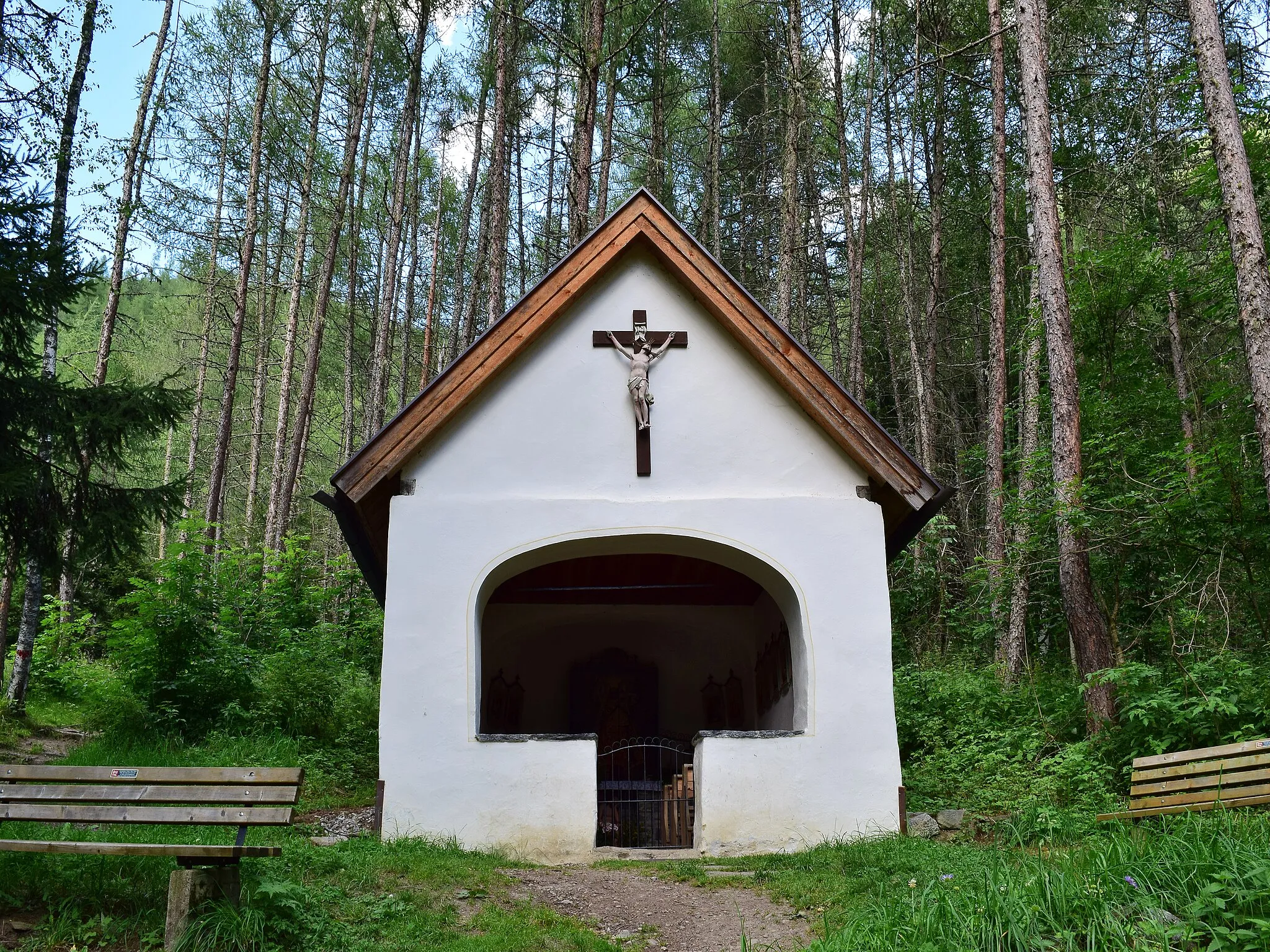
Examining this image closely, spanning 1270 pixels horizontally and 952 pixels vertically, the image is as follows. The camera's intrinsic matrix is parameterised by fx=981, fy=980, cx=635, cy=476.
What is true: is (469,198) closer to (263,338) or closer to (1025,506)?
(263,338)

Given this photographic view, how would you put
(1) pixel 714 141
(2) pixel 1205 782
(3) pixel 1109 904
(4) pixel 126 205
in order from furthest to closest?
(1) pixel 714 141, (4) pixel 126 205, (2) pixel 1205 782, (3) pixel 1109 904

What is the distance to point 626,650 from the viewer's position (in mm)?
14586

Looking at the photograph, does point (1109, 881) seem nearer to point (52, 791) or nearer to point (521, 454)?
point (52, 791)

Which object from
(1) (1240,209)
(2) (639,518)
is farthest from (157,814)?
(1) (1240,209)

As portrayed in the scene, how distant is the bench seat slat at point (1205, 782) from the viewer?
548cm

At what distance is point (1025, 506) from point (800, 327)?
1291 cm

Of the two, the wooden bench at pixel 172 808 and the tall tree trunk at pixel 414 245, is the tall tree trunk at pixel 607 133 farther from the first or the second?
the wooden bench at pixel 172 808

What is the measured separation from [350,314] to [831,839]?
61.6 ft

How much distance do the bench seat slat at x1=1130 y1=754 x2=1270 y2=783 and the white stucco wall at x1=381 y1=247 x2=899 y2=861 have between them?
2398 millimetres

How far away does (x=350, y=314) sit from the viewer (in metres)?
23.3

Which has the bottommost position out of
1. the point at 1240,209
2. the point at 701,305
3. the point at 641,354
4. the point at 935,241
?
the point at 641,354

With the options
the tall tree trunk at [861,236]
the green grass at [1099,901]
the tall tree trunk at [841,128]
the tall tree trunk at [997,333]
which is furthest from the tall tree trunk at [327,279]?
the green grass at [1099,901]

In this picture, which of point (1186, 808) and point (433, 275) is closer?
point (1186, 808)

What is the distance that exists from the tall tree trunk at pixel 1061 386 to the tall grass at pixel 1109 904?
3.93 m
